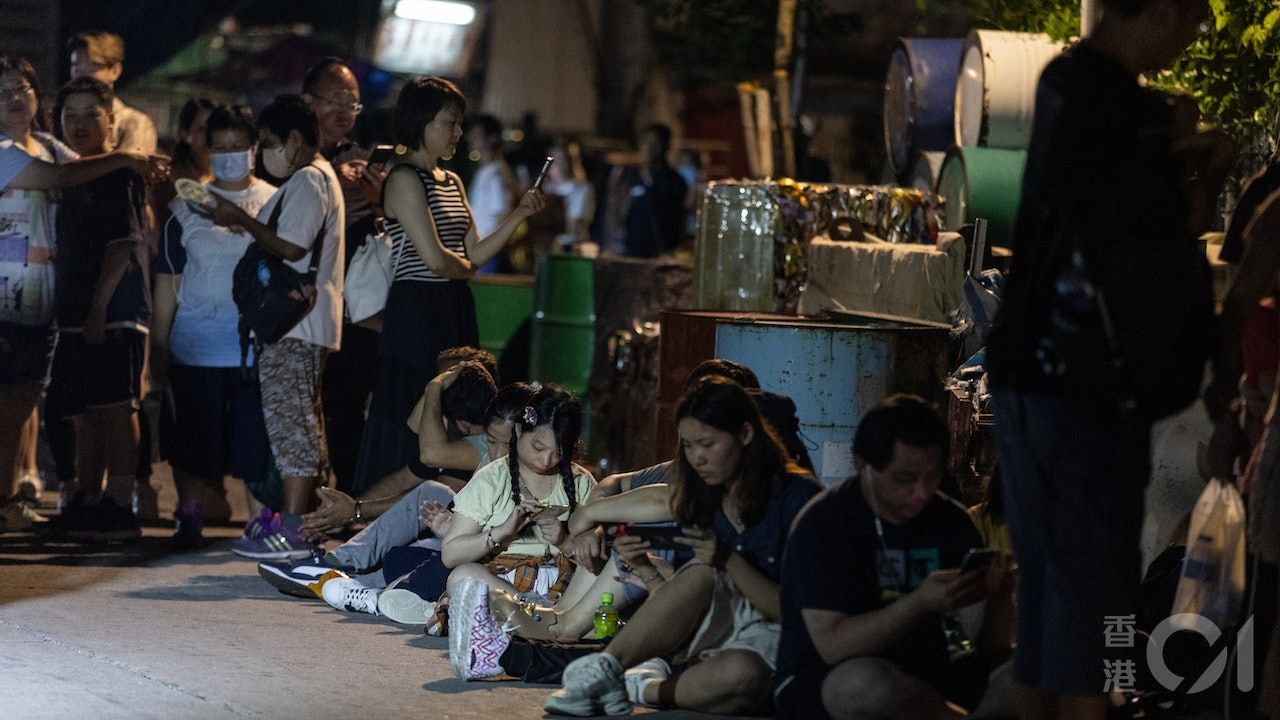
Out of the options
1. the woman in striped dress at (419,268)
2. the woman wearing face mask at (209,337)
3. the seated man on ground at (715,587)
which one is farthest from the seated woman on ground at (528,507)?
the woman wearing face mask at (209,337)

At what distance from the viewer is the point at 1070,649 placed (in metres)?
3.93

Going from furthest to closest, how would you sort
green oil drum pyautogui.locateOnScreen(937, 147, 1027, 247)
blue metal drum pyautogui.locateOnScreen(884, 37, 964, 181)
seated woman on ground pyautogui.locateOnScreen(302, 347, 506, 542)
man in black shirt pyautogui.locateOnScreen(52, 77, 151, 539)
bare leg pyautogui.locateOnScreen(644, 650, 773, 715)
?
blue metal drum pyautogui.locateOnScreen(884, 37, 964, 181)
green oil drum pyautogui.locateOnScreen(937, 147, 1027, 247)
man in black shirt pyautogui.locateOnScreen(52, 77, 151, 539)
seated woman on ground pyautogui.locateOnScreen(302, 347, 506, 542)
bare leg pyautogui.locateOnScreen(644, 650, 773, 715)

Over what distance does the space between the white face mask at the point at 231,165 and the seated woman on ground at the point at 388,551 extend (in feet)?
5.29

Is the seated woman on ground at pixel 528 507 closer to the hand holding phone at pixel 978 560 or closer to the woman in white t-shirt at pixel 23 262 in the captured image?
the hand holding phone at pixel 978 560

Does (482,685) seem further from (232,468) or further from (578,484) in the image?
(232,468)

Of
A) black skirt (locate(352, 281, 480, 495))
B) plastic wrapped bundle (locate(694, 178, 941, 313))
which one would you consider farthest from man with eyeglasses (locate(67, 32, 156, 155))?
plastic wrapped bundle (locate(694, 178, 941, 313))

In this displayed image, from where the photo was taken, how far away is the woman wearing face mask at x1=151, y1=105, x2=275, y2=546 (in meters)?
7.86

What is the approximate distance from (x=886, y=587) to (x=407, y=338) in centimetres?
349

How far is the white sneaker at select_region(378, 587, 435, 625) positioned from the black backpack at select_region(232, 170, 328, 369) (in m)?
1.58

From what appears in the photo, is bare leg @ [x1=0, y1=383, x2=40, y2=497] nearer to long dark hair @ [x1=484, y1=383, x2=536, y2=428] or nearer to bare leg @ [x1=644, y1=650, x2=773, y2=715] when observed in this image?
long dark hair @ [x1=484, y1=383, x2=536, y2=428]

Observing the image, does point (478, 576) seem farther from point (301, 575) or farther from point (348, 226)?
point (348, 226)

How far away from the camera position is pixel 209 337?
7961mm

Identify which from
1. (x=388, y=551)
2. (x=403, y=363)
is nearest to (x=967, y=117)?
(x=403, y=363)

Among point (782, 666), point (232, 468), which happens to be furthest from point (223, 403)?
point (782, 666)
